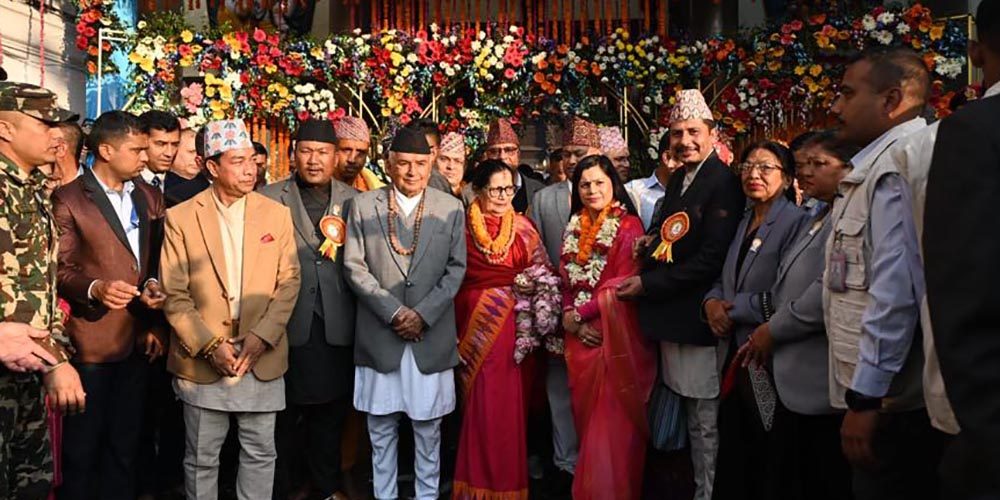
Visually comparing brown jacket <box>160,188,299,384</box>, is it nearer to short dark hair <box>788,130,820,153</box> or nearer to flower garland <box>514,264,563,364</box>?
flower garland <box>514,264,563,364</box>

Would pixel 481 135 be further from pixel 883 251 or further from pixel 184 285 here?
pixel 883 251

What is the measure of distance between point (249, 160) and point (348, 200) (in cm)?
73

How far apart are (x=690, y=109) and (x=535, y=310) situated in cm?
136

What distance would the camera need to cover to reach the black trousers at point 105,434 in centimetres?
423

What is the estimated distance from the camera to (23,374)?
3340 mm

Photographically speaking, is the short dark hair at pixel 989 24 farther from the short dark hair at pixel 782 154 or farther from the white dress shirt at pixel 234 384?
the white dress shirt at pixel 234 384

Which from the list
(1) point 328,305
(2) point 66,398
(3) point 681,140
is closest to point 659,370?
(3) point 681,140

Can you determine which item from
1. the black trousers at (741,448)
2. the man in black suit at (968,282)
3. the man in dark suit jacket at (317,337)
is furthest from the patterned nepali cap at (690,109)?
the man in black suit at (968,282)

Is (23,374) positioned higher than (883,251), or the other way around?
(883,251)

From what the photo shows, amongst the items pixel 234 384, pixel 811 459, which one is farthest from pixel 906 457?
pixel 234 384

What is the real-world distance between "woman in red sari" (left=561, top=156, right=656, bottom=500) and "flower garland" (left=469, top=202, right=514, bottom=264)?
1.12 ft

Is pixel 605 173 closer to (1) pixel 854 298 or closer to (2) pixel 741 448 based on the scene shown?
(2) pixel 741 448

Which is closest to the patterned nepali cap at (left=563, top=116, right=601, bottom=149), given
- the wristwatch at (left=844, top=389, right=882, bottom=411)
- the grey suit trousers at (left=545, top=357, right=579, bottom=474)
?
the grey suit trousers at (left=545, top=357, right=579, bottom=474)

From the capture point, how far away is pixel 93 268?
434 cm
